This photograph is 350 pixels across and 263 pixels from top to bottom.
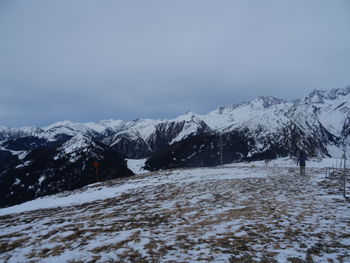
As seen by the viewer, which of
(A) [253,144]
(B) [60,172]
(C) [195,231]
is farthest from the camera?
(B) [60,172]

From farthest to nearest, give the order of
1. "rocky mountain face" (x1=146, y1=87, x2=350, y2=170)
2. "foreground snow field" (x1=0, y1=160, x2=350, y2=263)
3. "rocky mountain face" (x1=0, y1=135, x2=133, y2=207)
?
1. "rocky mountain face" (x1=0, y1=135, x2=133, y2=207)
2. "rocky mountain face" (x1=146, y1=87, x2=350, y2=170)
3. "foreground snow field" (x1=0, y1=160, x2=350, y2=263)

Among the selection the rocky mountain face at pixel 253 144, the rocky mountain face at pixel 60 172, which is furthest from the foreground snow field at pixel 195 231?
the rocky mountain face at pixel 60 172

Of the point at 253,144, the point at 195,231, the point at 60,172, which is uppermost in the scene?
A: the point at 253,144

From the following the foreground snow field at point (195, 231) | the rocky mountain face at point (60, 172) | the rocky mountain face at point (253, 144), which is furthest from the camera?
the rocky mountain face at point (60, 172)

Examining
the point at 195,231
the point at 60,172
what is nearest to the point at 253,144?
the point at 60,172

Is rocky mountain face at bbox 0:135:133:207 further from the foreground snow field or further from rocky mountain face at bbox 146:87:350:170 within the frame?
the foreground snow field

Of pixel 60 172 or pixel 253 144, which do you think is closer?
pixel 253 144

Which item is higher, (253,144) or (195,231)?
(253,144)

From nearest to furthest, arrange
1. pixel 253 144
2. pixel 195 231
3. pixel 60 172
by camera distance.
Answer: pixel 195 231, pixel 253 144, pixel 60 172

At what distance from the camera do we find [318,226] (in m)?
8.88

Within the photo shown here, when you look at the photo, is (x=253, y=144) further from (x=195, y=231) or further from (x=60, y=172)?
(x=195, y=231)

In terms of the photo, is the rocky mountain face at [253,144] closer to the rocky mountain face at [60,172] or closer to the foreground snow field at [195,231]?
the rocky mountain face at [60,172]

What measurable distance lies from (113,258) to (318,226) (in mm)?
7592

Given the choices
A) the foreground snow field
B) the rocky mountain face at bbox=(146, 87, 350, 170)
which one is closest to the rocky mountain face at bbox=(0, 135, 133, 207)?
the rocky mountain face at bbox=(146, 87, 350, 170)
